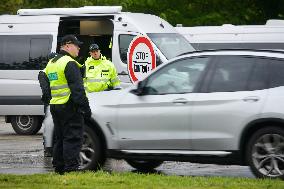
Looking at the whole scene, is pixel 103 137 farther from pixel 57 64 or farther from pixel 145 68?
pixel 145 68

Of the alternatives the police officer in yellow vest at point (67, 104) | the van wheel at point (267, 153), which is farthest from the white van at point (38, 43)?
the van wheel at point (267, 153)

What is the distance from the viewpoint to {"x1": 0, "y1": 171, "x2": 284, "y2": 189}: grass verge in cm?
1158

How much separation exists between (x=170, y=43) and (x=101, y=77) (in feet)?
15.6

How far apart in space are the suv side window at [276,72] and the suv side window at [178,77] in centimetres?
93

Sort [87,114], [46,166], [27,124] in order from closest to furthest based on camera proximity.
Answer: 1. [87,114]
2. [46,166]
3. [27,124]

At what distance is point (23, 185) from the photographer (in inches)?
461

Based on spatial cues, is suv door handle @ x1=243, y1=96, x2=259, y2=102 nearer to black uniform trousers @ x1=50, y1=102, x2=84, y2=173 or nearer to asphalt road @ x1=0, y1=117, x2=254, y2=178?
asphalt road @ x1=0, y1=117, x2=254, y2=178

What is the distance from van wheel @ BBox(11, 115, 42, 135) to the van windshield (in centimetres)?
313

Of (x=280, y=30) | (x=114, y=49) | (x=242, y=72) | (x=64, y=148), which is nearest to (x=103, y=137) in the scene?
(x=64, y=148)

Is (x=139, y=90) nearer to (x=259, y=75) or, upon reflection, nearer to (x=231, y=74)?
(x=231, y=74)

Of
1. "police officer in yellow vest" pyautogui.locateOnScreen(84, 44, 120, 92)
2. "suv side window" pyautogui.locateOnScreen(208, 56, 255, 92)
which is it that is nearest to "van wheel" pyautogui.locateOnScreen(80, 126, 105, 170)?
"suv side window" pyautogui.locateOnScreen(208, 56, 255, 92)

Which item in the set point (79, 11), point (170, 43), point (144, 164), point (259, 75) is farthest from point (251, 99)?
point (79, 11)

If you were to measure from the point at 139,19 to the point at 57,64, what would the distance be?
29.6ft

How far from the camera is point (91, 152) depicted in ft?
45.7
